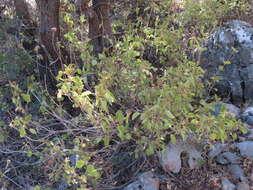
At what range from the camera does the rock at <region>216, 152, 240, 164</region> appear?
2.82 metres

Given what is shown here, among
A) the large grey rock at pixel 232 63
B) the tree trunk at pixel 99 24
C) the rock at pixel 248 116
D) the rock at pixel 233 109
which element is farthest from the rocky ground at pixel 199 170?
the tree trunk at pixel 99 24

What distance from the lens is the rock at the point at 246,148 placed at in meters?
2.87

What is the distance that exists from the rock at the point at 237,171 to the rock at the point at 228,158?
0.12 ft

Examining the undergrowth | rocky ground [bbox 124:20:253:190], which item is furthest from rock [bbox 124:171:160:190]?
the undergrowth

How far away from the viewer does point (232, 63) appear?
369 cm

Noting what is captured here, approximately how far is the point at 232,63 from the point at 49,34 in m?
1.99

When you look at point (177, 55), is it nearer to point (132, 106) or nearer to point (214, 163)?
point (132, 106)

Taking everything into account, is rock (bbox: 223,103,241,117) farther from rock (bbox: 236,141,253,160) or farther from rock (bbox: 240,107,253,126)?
rock (bbox: 236,141,253,160)

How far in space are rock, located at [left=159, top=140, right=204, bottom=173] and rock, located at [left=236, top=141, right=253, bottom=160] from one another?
0.42 metres

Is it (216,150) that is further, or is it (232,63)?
(232,63)

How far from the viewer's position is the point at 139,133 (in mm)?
2551

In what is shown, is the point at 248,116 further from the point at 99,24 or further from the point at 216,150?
the point at 99,24

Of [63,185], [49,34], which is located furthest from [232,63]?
[63,185]

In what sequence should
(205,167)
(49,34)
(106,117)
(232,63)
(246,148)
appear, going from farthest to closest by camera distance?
1. (232,63)
2. (49,34)
3. (246,148)
4. (205,167)
5. (106,117)
